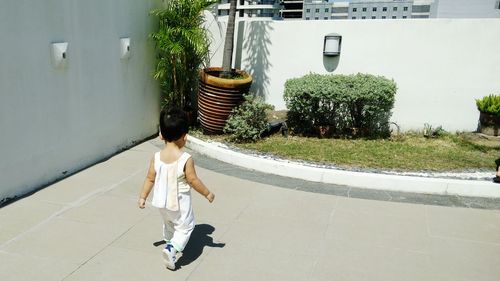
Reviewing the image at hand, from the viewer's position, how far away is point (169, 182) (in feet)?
9.91

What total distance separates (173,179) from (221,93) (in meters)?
3.89

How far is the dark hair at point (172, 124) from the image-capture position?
2988 mm

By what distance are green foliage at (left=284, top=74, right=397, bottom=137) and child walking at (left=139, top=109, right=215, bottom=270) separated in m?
3.90

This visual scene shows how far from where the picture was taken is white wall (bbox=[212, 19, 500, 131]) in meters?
6.73

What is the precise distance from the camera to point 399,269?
324cm

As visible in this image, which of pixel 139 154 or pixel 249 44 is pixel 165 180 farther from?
pixel 249 44

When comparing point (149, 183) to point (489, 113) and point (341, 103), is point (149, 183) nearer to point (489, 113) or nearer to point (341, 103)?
point (341, 103)

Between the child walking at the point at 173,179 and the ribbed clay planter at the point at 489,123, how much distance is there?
18.3 ft

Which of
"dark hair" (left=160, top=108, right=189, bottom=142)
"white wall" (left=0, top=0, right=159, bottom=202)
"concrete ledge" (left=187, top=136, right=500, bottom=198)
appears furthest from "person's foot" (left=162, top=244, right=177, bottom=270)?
"concrete ledge" (left=187, top=136, right=500, bottom=198)

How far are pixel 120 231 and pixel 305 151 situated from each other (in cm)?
323

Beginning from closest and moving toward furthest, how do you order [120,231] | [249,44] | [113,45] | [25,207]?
1. [120,231]
2. [25,207]
3. [113,45]
4. [249,44]

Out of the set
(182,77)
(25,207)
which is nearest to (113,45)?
(182,77)

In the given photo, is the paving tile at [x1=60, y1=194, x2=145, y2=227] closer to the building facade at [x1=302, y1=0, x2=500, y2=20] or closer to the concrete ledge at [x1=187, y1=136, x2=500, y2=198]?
the concrete ledge at [x1=187, y1=136, x2=500, y2=198]

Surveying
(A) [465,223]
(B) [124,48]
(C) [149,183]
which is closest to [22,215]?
(C) [149,183]
